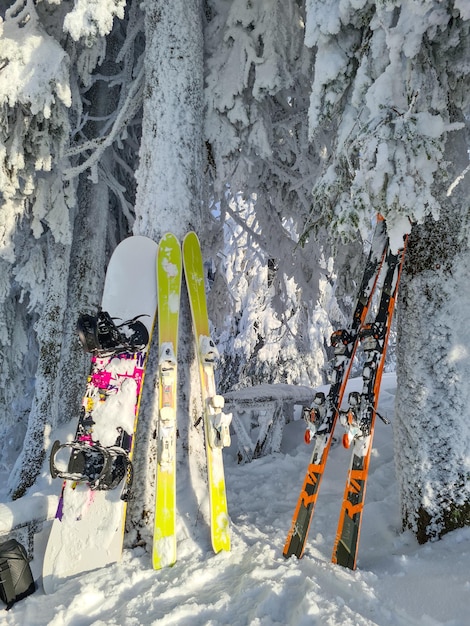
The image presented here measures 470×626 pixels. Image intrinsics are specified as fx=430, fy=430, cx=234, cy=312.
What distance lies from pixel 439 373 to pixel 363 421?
0.58 metres

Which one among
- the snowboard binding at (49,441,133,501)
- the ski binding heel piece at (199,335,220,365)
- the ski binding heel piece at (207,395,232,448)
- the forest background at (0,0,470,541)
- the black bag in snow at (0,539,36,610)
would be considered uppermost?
the forest background at (0,0,470,541)

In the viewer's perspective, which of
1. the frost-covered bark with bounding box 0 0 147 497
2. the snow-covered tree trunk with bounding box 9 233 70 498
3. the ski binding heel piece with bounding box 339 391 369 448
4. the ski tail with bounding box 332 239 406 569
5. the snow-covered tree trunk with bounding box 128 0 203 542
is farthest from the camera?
the snow-covered tree trunk with bounding box 9 233 70 498

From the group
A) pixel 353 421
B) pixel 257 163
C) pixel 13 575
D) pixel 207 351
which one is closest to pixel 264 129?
pixel 257 163

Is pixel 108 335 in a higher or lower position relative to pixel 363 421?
higher

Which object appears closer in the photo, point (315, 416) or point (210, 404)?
point (315, 416)

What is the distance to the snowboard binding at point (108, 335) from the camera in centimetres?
304

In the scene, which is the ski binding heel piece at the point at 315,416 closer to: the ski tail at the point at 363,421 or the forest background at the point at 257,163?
the ski tail at the point at 363,421

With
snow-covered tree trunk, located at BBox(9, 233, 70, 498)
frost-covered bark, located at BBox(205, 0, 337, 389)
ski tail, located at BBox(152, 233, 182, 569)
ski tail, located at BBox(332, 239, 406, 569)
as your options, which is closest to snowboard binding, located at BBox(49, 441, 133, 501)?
ski tail, located at BBox(152, 233, 182, 569)

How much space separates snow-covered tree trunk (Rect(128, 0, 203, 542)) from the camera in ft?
12.0

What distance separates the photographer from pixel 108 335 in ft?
10.4

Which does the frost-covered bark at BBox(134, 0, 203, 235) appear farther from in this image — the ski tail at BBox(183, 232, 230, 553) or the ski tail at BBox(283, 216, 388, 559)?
the ski tail at BBox(283, 216, 388, 559)

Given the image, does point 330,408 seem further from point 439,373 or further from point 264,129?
point 264,129

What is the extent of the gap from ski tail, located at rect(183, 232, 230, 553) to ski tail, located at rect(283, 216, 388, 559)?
1.60 ft

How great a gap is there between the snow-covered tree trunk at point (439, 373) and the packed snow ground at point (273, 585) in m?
0.21
